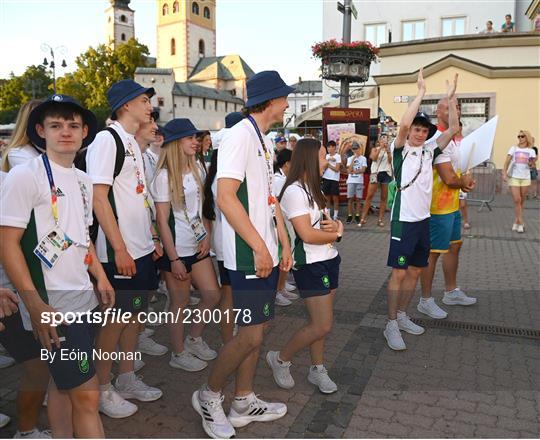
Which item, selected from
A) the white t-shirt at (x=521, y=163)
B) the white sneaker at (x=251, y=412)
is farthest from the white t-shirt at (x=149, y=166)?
the white t-shirt at (x=521, y=163)

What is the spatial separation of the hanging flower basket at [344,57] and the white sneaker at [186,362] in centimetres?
1066

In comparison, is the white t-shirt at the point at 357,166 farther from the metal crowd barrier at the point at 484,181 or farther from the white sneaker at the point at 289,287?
the metal crowd barrier at the point at 484,181

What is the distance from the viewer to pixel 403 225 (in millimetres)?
4422

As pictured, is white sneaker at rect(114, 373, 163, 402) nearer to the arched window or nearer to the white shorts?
the white shorts

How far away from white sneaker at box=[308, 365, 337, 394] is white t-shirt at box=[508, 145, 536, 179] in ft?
26.4

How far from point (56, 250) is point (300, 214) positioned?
1611 millimetres

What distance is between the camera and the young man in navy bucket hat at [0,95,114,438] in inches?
87.6

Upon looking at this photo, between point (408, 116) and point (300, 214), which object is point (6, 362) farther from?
point (408, 116)

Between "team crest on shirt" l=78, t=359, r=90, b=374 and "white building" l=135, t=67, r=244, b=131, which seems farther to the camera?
"white building" l=135, t=67, r=244, b=131

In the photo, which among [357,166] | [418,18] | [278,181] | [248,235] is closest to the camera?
[248,235]

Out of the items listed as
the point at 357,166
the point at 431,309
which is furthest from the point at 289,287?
the point at 357,166

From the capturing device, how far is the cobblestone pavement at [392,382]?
312 centimetres

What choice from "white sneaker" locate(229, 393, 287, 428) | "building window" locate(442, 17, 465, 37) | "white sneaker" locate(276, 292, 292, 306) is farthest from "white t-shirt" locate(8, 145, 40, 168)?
"building window" locate(442, 17, 465, 37)

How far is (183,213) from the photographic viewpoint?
13.1 feet
